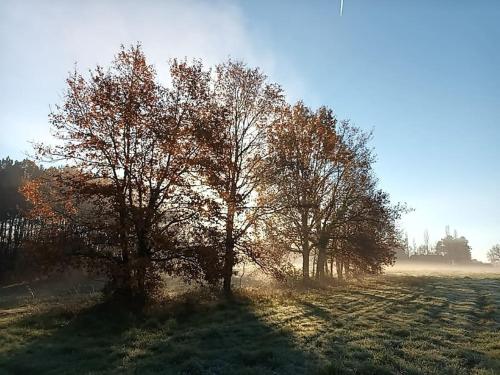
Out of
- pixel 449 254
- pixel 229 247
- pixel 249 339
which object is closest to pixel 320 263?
pixel 229 247

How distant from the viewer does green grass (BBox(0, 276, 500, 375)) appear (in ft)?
37.2

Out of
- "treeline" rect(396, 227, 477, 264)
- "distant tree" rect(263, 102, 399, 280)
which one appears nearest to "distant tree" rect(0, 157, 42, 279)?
"distant tree" rect(263, 102, 399, 280)

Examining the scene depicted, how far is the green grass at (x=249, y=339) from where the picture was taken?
11.3 metres

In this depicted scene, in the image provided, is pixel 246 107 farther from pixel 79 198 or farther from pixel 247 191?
pixel 79 198

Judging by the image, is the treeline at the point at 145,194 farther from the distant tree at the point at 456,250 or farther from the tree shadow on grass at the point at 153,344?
the distant tree at the point at 456,250

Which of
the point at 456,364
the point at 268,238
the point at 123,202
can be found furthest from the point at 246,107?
the point at 456,364

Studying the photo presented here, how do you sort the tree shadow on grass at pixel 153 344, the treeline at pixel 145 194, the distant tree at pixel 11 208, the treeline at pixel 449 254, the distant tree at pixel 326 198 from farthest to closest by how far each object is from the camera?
the treeline at pixel 449 254 → the distant tree at pixel 11 208 → the distant tree at pixel 326 198 → the treeline at pixel 145 194 → the tree shadow on grass at pixel 153 344

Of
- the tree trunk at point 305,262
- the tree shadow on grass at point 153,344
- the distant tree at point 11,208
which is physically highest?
the distant tree at point 11,208

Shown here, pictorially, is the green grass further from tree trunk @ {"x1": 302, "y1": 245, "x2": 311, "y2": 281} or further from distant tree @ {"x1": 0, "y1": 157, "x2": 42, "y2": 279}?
distant tree @ {"x1": 0, "y1": 157, "x2": 42, "y2": 279}

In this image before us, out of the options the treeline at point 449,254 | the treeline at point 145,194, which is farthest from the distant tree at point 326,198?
the treeline at point 449,254

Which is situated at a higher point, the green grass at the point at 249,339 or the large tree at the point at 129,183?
the large tree at the point at 129,183

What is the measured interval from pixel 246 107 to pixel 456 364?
69.6 feet

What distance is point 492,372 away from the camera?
420 inches

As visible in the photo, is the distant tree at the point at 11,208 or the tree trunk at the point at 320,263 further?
the distant tree at the point at 11,208
